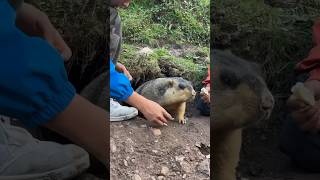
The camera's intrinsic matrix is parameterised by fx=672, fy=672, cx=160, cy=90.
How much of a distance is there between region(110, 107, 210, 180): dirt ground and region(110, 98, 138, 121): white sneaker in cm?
2

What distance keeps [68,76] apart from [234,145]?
67 centimetres

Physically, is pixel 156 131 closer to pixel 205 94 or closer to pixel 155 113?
pixel 155 113

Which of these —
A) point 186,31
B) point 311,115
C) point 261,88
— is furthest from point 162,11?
point 311,115

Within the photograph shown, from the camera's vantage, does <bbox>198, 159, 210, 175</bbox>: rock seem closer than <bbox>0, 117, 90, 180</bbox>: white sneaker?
No

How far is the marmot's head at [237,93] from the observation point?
2.44 metres

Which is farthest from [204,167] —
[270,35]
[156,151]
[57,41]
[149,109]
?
[57,41]

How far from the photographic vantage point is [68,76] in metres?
2.43

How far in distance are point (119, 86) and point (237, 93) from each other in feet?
Answer: 1.42

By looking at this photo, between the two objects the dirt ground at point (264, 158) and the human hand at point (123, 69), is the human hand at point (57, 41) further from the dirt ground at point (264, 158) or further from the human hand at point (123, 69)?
the dirt ground at point (264, 158)

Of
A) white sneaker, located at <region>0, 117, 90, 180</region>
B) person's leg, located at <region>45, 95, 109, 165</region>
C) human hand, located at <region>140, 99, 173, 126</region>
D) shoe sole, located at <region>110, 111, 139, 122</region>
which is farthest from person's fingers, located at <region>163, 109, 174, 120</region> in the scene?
white sneaker, located at <region>0, 117, 90, 180</region>

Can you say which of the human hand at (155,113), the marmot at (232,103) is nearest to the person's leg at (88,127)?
the human hand at (155,113)

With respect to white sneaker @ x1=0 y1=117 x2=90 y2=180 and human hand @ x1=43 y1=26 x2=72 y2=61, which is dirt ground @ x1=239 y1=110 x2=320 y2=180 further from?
human hand @ x1=43 y1=26 x2=72 y2=61

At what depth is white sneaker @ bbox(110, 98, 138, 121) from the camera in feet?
8.01

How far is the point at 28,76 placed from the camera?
7.64 ft
